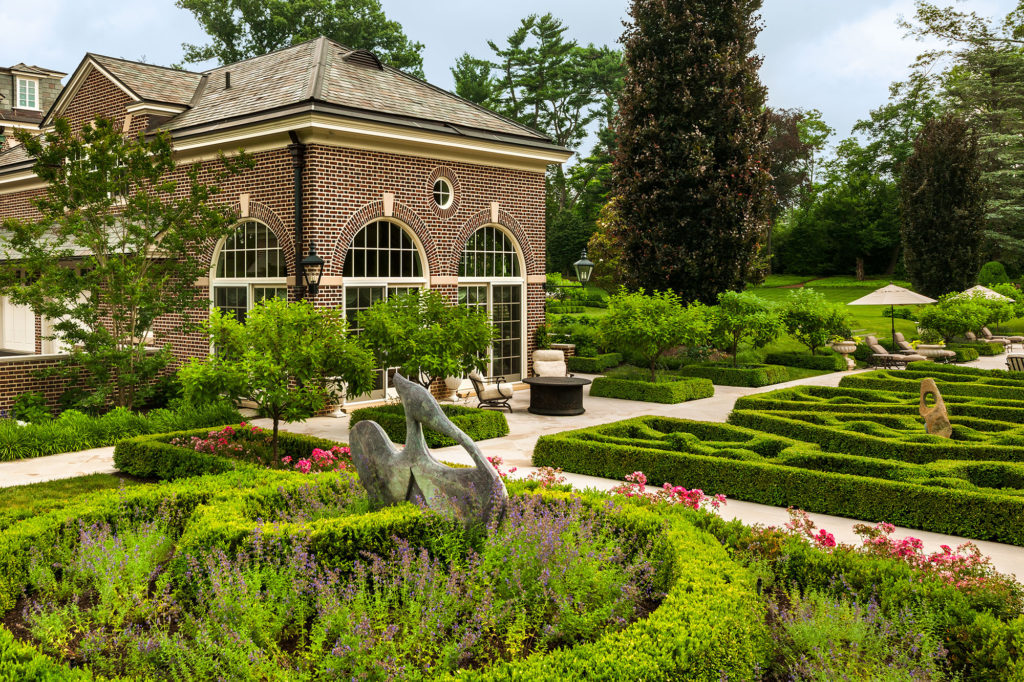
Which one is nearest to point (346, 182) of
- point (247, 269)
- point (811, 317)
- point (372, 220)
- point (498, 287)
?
point (372, 220)

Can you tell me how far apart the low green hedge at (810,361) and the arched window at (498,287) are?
27.7 feet

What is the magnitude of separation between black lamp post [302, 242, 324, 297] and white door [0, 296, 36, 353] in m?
9.96

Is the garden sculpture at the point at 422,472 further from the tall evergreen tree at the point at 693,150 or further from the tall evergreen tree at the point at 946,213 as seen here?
the tall evergreen tree at the point at 946,213

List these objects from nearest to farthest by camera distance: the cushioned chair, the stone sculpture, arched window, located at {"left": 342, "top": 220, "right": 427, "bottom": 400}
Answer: the stone sculpture
arched window, located at {"left": 342, "top": 220, "right": 427, "bottom": 400}
the cushioned chair

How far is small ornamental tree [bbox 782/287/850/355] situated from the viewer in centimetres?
2273

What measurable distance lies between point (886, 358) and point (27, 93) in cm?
3718

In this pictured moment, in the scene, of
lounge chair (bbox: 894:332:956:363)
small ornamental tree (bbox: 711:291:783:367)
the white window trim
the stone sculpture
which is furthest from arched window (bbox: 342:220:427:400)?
the white window trim

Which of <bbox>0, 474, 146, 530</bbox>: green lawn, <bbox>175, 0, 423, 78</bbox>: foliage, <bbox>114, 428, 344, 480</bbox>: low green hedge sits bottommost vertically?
<bbox>0, 474, 146, 530</bbox>: green lawn

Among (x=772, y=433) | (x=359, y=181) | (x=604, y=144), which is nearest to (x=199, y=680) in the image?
(x=772, y=433)

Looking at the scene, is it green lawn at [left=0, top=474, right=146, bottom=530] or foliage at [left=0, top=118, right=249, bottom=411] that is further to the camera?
foliage at [left=0, top=118, right=249, bottom=411]

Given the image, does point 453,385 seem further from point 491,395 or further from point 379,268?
point 379,268

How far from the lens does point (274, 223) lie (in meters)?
15.3

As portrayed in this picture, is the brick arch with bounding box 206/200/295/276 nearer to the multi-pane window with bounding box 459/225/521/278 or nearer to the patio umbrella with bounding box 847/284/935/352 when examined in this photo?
the multi-pane window with bounding box 459/225/521/278

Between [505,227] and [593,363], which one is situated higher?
[505,227]
